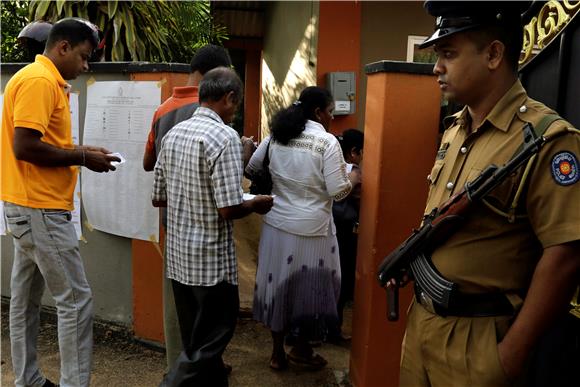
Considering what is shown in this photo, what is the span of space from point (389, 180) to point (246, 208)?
0.78 meters

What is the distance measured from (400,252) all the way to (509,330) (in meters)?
0.42

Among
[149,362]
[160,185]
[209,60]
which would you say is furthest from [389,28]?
[149,362]

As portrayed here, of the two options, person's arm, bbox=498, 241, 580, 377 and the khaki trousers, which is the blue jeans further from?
person's arm, bbox=498, 241, 580, 377

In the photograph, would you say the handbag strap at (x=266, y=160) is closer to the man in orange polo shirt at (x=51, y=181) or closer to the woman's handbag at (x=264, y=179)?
the woman's handbag at (x=264, y=179)

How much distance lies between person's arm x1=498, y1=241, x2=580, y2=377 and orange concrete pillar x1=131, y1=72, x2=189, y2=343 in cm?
260

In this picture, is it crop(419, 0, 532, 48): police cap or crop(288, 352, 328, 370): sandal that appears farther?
crop(288, 352, 328, 370): sandal

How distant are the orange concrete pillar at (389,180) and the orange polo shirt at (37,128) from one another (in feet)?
5.37

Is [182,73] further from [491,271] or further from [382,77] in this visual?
[491,271]

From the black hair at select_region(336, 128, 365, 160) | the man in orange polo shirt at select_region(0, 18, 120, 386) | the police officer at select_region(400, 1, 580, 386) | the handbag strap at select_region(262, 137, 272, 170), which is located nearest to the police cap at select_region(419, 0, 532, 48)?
the police officer at select_region(400, 1, 580, 386)

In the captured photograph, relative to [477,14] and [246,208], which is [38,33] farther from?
[477,14]

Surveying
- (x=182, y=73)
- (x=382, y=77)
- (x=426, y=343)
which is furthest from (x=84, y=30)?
(x=426, y=343)

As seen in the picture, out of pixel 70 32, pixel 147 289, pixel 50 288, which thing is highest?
pixel 70 32

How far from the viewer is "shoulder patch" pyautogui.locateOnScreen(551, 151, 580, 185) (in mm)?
1404

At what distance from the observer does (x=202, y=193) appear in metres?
2.52
